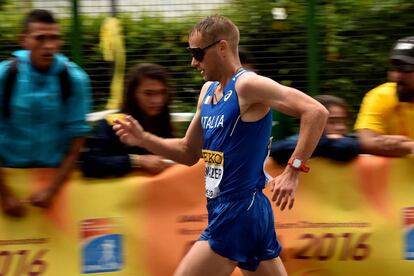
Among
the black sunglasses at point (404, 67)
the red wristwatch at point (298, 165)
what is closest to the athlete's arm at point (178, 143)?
the red wristwatch at point (298, 165)

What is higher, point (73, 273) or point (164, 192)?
point (164, 192)

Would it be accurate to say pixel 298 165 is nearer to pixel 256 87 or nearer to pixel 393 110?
pixel 256 87

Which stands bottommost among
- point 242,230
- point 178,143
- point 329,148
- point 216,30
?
point 242,230

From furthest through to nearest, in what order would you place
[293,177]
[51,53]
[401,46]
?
[401,46] → [51,53] → [293,177]

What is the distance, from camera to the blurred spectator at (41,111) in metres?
5.73

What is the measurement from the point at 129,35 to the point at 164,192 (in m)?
2.19

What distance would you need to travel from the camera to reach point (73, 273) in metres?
5.82

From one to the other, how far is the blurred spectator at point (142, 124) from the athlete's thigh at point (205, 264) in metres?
1.19

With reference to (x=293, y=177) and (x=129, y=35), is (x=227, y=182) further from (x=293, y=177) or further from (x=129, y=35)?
(x=129, y=35)

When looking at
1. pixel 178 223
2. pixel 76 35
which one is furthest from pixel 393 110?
pixel 76 35

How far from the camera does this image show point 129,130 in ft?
16.3

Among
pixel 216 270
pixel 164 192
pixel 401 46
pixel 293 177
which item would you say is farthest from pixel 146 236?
pixel 401 46

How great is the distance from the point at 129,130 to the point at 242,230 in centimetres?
78

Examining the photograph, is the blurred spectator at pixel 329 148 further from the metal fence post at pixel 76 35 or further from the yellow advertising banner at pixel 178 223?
the metal fence post at pixel 76 35
